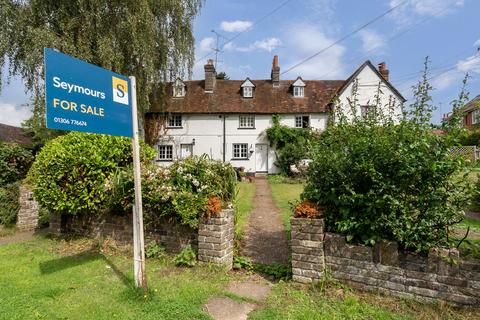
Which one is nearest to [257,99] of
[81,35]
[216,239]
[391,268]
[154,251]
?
[81,35]

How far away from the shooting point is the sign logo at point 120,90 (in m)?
3.68

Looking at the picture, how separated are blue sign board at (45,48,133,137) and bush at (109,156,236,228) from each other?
144cm

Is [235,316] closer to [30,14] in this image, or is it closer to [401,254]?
[401,254]

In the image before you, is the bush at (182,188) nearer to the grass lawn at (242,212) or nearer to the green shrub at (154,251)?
the green shrub at (154,251)

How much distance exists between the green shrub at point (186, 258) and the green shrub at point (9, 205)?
6.20 meters

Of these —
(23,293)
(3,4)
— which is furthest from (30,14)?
(23,293)

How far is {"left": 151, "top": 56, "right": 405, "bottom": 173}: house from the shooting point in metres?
22.0

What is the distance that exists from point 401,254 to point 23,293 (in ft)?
16.2

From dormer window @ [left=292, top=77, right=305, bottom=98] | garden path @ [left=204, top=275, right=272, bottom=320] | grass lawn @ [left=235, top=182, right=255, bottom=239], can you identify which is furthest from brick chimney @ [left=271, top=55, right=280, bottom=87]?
garden path @ [left=204, top=275, right=272, bottom=320]

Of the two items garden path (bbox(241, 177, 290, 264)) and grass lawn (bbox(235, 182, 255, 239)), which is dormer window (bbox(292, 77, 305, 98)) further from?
garden path (bbox(241, 177, 290, 264))

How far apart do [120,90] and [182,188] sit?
73.1 inches

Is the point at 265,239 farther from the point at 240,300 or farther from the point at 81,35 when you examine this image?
the point at 81,35

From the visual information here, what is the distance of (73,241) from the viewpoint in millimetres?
6117

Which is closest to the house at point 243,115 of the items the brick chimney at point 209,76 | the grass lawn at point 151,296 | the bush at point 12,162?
the brick chimney at point 209,76
